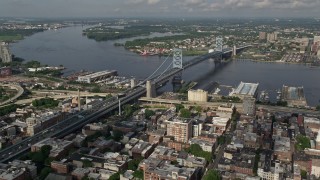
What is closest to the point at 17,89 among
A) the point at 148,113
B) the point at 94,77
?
the point at 94,77

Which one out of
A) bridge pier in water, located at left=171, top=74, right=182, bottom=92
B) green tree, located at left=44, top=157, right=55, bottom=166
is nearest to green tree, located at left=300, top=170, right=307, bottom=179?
green tree, located at left=44, top=157, right=55, bottom=166

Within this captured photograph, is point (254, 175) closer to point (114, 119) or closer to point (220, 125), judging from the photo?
point (220, 125)

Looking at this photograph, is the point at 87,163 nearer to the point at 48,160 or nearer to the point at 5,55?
the point at 48,160

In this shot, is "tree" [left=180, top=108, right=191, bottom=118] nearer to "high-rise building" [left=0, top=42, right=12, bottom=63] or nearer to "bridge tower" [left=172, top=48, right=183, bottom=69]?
"bridge tower" [left=172, top=48, right=183, bottom=69]

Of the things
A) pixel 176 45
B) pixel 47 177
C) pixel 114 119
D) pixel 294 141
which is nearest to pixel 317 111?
pixel 294 141

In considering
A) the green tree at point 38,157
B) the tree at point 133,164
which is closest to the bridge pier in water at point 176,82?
the tree at point 133,164

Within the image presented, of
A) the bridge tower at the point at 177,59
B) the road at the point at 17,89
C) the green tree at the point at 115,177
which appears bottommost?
the green tree at the point at 115,177

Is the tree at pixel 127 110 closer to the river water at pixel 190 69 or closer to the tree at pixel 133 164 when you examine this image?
the tree at pixel 133 164
